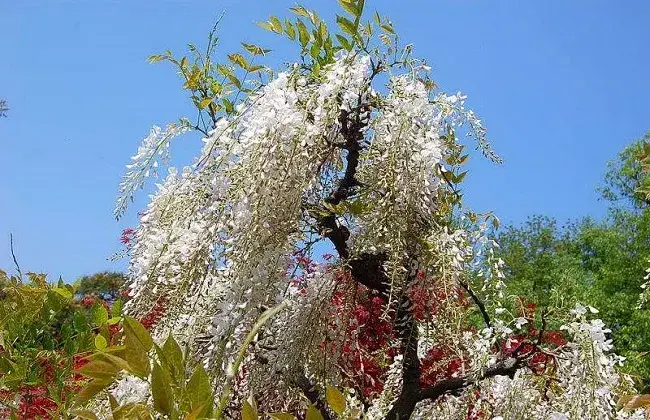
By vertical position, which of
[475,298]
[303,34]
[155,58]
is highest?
[155,58]

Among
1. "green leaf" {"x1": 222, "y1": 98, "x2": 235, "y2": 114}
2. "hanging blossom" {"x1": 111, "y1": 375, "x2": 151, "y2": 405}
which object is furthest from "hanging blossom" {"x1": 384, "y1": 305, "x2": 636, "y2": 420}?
"green leaf" {"x1": 222, "y1": 98, "x2": 235, "y2": 114}

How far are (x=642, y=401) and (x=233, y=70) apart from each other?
161 centimetres

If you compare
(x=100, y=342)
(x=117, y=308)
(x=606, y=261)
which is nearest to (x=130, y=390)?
(x=117, y=308)

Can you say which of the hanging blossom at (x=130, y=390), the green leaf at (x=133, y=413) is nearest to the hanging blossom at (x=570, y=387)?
the hanging blossom at (x=130, y=390)

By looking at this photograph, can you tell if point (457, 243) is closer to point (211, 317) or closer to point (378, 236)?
point (378, 236)

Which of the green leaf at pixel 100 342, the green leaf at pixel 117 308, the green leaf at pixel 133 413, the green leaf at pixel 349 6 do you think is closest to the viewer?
the green leaf at pixel 133 413

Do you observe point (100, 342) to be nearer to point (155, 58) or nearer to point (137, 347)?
point (137, 347)

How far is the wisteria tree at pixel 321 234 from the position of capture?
1896mm

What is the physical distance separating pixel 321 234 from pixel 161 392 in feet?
5.03

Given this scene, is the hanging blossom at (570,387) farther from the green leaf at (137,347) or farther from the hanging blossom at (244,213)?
the green leaf at (137,347)

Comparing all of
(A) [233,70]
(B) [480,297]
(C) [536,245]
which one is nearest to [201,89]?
(A) [233,70]

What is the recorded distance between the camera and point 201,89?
2.49m

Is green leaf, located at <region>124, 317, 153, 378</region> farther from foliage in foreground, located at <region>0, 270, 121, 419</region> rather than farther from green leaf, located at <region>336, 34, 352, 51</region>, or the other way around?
green leaf, located at <region>336, 34, 352, 51</region>

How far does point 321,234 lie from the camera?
2281mm
